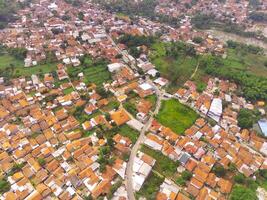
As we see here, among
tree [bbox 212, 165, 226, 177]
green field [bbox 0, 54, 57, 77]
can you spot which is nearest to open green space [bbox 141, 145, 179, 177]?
tree [bbox 212, 165, 226, 177]

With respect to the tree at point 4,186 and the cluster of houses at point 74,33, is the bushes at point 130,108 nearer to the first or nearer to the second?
the cluster of houses at point 74,33

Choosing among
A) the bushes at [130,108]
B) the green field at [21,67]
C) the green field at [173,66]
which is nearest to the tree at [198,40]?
the green field at [173,66]

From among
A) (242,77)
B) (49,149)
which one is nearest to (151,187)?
(49,149)

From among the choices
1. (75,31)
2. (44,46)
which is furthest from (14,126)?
(75,31)

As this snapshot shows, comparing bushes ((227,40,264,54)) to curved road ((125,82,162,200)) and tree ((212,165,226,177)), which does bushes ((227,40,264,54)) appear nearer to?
curved road ((125,82,162,200))

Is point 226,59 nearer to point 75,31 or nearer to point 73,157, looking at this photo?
point 75,31

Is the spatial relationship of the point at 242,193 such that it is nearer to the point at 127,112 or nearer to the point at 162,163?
the point at 162,163
